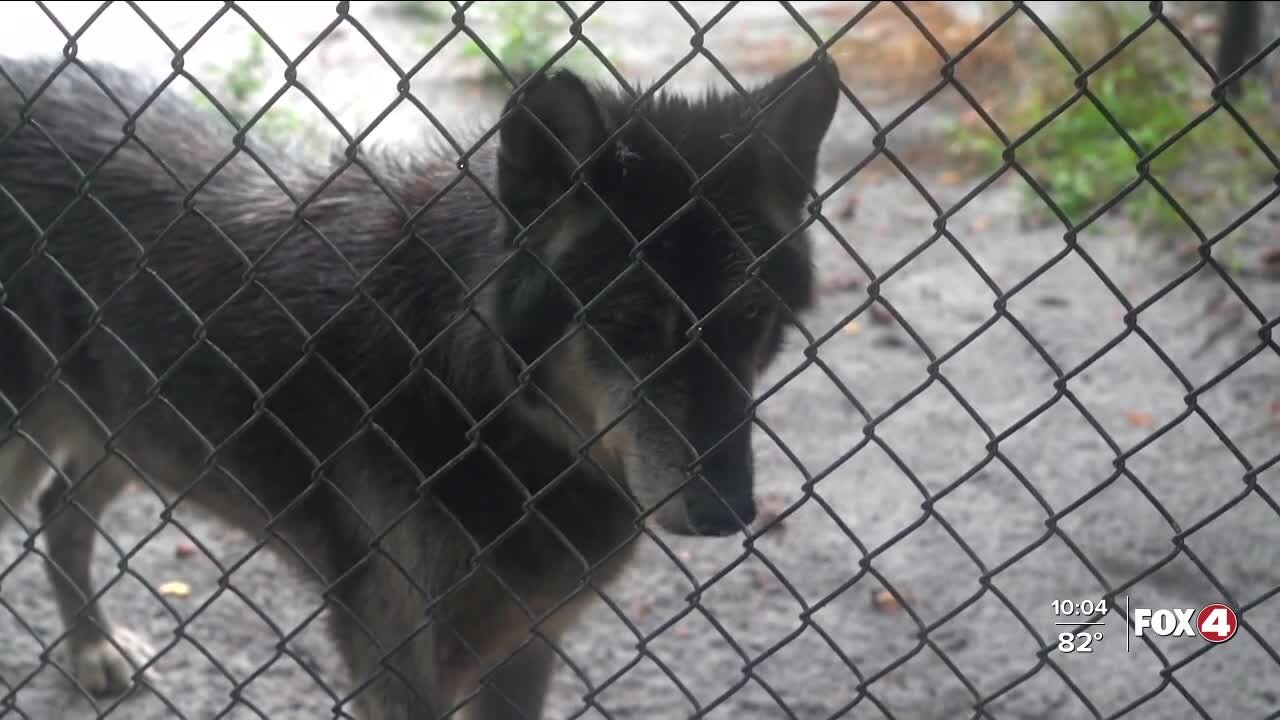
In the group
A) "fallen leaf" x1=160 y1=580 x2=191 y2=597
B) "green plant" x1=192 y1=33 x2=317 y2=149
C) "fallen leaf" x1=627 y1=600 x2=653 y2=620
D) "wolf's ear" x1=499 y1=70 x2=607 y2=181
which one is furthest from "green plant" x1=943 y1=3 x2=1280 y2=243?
"wolf's ear" x1=499 y1=70 x2=607 y2=181

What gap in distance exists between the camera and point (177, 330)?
331 centimetres

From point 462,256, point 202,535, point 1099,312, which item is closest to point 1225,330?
point 1099,312

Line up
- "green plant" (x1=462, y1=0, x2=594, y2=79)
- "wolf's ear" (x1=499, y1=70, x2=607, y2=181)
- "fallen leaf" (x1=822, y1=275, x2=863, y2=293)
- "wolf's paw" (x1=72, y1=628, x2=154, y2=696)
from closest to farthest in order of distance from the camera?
"wolf's ear" (x1=499, y1=70, x2=607, y2=181) → "wolf's paw" (x1=72, y1=628, x2=154, y2=696) → "fallen leaf" (x1=822, y1=275, x2=863, y2=293) → "green plant" (x1=462, y1=0, x2=594, y2=79)

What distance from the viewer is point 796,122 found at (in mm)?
2664

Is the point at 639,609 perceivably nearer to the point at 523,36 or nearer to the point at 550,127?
the point at 550,127

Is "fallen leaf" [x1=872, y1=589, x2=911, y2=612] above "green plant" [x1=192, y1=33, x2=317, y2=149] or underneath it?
underneath

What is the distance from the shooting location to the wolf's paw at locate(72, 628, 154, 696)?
422 cm

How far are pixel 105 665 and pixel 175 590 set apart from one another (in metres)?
0.38

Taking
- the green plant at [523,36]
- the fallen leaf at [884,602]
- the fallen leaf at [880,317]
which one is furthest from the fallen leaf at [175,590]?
the green plant at [523,36]

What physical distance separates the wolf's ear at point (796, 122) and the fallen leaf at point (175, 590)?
116 inches

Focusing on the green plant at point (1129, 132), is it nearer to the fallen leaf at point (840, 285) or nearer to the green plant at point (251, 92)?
the fallen leaf at point (840, 285)

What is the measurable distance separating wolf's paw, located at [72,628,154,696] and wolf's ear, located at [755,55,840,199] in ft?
9.36
